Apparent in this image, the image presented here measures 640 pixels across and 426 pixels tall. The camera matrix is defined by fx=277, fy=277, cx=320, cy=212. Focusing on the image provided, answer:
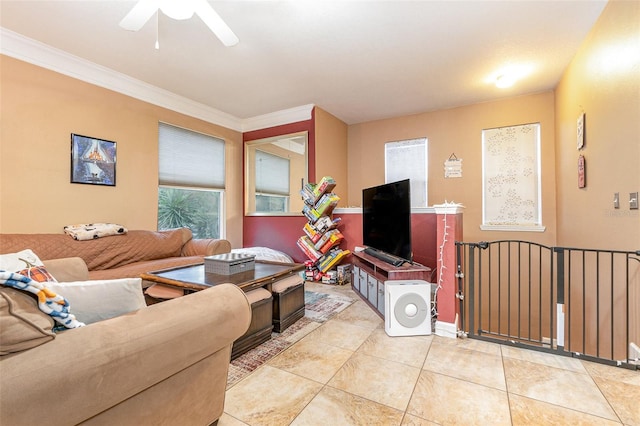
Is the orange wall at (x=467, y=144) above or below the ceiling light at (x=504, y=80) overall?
below

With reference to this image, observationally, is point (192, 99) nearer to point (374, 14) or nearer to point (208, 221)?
point (208, 221)

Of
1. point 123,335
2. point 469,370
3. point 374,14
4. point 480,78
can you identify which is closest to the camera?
point 123,335

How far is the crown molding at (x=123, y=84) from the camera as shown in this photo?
8.67ft

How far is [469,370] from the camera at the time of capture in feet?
5.99

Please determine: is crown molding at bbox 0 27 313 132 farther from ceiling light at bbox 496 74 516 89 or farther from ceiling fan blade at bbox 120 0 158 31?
ceiling light at bbox 496 74 516 89

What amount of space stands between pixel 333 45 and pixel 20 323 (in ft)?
9.77

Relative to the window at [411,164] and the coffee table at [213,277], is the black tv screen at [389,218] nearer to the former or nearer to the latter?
the coffee table at [213,277]

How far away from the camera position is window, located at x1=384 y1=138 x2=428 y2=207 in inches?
182

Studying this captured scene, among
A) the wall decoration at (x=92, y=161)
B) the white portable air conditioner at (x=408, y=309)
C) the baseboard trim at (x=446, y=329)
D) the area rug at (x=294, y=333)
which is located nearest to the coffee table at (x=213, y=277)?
the area rug at (x=294, y=333)

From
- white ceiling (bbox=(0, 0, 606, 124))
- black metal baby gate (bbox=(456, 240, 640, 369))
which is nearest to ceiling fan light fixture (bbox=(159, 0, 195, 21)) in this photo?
white ceiling (bbox=(0, 0, 606, 124))

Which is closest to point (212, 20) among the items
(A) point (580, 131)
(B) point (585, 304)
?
(A) point (580, 131)

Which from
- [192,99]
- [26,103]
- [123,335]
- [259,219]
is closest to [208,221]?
[259,219]

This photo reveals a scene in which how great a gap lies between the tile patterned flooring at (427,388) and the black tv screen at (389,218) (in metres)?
0.94

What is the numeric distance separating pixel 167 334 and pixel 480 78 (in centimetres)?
413
